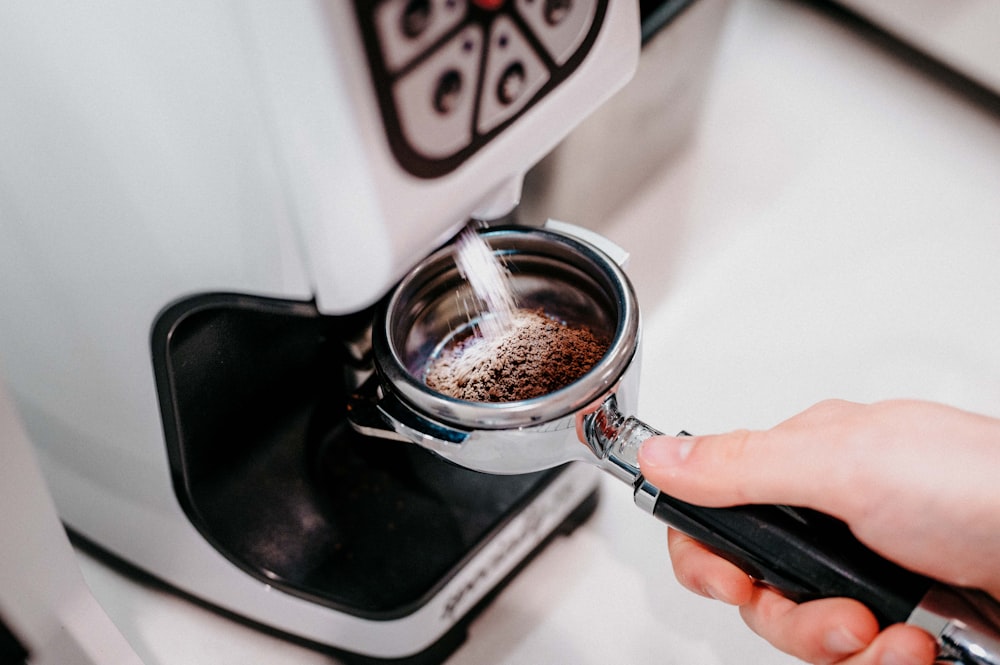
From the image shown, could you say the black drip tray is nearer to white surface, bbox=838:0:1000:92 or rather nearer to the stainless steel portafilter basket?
the stainless steel portafilter basket

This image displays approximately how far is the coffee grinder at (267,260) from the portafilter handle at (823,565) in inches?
4.1

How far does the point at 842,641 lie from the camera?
0.30 meters

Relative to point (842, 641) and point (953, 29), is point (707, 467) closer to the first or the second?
point (842, 641)

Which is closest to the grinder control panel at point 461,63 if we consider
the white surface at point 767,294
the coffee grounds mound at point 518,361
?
the coffee grounds mound at point 518,361

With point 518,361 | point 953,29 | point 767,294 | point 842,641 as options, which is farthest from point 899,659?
point 953,29

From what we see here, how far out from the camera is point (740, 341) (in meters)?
0.52

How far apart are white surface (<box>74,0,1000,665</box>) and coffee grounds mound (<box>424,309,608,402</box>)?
15cm

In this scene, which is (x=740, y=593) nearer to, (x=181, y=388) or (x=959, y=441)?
(x=959, y=441)

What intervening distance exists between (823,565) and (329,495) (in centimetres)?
21

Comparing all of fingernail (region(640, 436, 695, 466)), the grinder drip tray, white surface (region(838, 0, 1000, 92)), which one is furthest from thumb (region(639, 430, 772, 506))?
white surface (region(838, 0, 1000, 92))

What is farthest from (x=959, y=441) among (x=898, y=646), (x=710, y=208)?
(x=710, y=208)

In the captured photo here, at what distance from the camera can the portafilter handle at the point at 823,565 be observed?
278 mm

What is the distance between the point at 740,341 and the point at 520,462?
240mm

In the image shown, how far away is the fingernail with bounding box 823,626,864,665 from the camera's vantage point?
29cm
